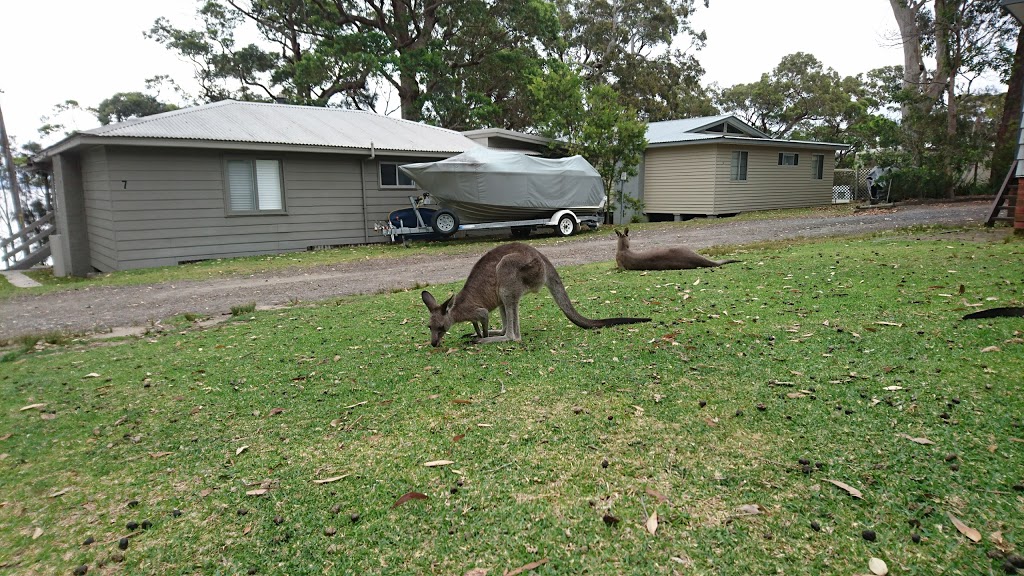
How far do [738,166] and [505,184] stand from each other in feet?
43.3

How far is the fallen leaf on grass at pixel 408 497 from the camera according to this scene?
127 inches

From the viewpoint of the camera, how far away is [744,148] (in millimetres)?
27141

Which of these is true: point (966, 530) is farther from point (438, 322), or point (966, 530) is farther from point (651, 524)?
point (438, 322)

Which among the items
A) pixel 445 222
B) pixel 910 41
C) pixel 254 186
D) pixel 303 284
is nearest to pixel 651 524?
pixel 303 284

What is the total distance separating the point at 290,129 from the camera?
19.1m

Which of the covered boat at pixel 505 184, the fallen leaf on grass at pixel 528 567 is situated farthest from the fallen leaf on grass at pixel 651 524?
the covered boat at pixel 505 184

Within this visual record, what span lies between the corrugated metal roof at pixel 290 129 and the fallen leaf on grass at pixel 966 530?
17.6m

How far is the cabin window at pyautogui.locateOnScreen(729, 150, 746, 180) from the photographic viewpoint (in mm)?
26859

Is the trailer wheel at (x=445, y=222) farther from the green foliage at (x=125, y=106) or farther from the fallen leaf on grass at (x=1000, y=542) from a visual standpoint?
the green foliage at (x=125, y=106)

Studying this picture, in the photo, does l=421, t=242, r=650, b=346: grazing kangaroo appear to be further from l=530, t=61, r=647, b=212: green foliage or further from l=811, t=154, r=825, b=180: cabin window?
l=811, t=154, r=825, b=180: cabin window

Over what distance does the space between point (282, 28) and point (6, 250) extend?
57.8ft

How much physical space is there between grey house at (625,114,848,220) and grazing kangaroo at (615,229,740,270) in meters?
16.9

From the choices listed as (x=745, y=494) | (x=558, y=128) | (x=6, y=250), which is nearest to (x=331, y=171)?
(x=558, y=128)

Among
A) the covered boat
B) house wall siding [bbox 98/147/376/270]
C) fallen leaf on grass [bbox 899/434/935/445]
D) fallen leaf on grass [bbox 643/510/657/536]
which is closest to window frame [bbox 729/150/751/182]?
the covered boat
